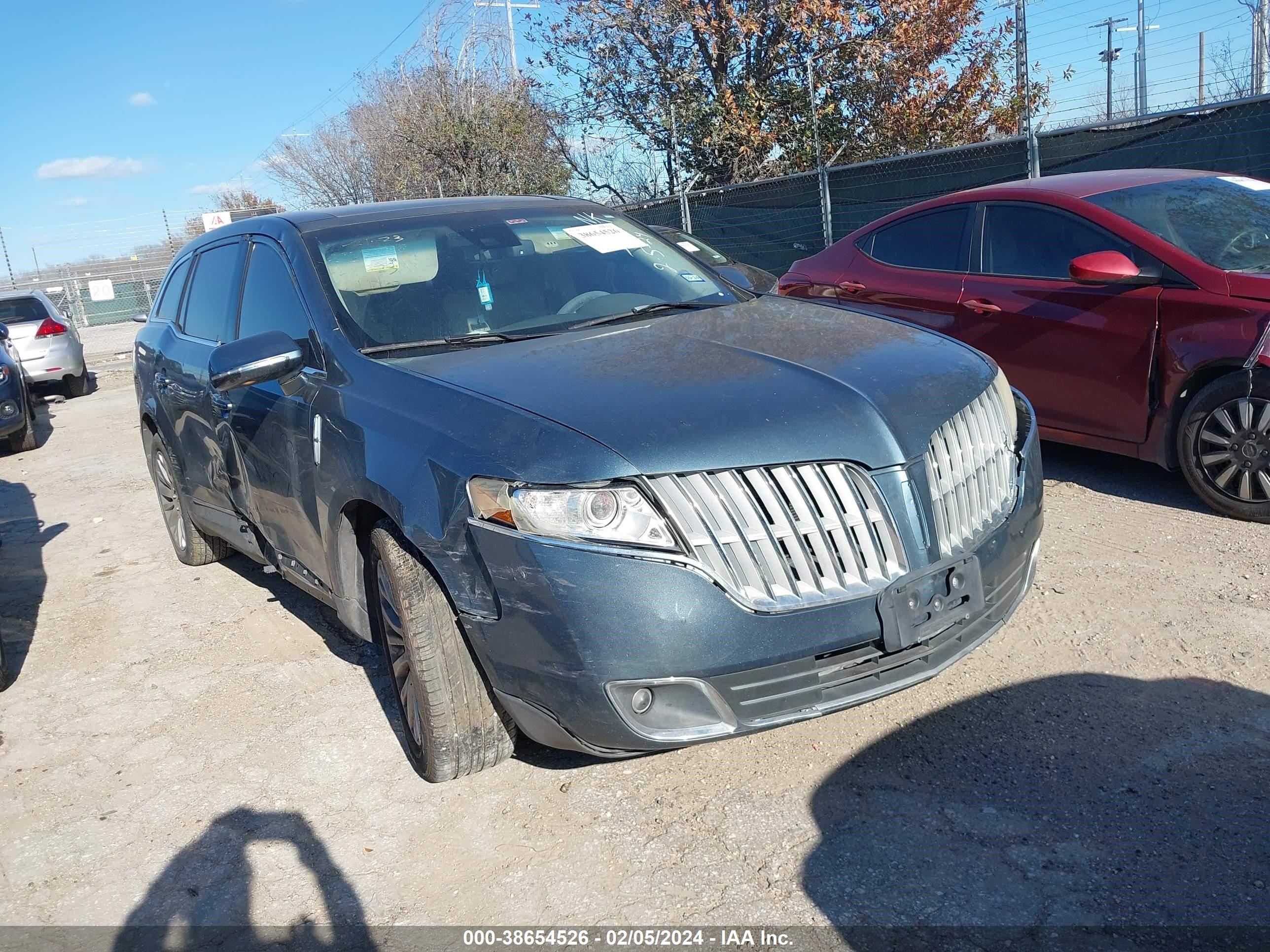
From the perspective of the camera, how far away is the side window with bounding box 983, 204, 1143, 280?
543 centimetres

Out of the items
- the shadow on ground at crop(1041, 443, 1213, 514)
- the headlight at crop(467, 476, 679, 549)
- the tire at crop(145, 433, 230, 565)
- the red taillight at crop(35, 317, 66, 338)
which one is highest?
the headlight at crop(467, 476, 679, 549)

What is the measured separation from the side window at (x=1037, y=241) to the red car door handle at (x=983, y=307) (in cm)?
19

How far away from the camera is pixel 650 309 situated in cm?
403

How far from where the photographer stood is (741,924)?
2.58m

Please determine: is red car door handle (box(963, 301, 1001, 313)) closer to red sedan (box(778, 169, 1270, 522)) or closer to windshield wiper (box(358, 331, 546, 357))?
red sedan (box(778, 169, 1270, 522))

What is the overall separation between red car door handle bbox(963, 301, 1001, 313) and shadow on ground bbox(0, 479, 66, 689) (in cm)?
495

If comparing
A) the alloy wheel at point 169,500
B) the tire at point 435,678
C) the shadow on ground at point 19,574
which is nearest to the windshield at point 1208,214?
the tire at point 435,678

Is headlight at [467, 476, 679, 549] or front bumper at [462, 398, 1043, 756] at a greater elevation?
headlight at [467, 476, 679, 549]

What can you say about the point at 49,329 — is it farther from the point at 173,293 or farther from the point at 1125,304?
the point at 1125,304

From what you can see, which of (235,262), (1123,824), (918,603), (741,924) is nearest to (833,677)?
(918,603)

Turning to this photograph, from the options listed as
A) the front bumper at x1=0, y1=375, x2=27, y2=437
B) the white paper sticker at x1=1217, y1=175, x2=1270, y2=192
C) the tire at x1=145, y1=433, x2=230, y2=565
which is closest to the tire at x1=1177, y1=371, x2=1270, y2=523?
the white paper sticker at x1=1217, y1=175, x2=1270, y2=192

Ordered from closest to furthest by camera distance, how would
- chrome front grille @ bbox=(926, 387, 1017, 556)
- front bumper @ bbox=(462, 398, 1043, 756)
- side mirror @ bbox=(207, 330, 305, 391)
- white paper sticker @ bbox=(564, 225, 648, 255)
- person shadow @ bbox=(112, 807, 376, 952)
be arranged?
front bumper @ bbox=(462, 398, 1043, 756), person shadow @ bbox=(112, 807, 376, 952), chrome front grille @ bbox=(926, 387, 1017, 556), side mirror @ bbox=(207, 330, 305, 391), white paper sticker @ bbox=(564, 225, 648, 255)

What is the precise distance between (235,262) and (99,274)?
37323 mm

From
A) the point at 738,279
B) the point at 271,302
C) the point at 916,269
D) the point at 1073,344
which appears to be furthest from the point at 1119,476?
the point at 271,302
